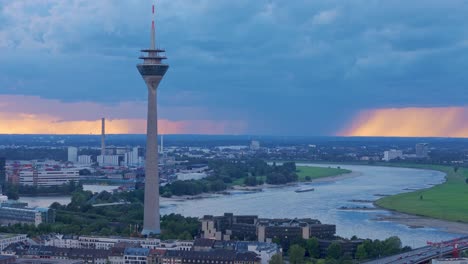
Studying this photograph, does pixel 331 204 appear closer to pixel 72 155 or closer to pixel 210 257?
pixel 210 257

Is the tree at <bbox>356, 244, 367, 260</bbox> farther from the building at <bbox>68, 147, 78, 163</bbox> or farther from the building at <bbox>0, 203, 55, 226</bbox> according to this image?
the building at <bbox>68, 147, 78, 163</bbox>

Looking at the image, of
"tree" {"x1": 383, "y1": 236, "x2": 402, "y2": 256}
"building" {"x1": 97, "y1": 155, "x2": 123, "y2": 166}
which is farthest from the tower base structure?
"building" {"x1": 97, "y1": 155, "x2": 123, "y2": 166}

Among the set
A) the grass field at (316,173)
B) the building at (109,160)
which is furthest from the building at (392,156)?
the building at (109,160)

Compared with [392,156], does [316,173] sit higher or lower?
lower

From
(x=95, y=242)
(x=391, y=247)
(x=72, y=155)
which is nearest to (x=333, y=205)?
(x=391, y=247)

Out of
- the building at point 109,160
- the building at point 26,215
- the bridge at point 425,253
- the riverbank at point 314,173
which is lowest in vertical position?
the bridge at point 425,253

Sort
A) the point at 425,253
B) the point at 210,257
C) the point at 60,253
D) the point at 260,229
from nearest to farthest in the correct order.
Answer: the point at 210,257 < the point at 60,253 < the point at 425,253 < the point at 260,229

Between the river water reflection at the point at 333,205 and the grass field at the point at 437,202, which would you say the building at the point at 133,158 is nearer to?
the river water reflection at the point at 333,205
